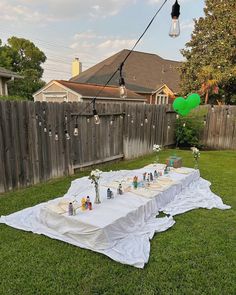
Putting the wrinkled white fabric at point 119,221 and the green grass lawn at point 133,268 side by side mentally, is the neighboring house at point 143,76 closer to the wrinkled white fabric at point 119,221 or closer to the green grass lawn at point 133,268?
the wrinkled white fabric at point 119,221

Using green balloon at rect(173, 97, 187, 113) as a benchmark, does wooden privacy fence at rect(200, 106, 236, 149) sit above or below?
below

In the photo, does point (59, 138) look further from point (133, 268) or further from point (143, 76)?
point (143, 76)

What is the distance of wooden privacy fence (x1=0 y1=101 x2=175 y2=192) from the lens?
16.7 feet

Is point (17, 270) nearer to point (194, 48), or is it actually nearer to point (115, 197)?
point (115, 197)

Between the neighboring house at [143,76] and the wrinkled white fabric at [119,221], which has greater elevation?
the neighboring house at [143,76]

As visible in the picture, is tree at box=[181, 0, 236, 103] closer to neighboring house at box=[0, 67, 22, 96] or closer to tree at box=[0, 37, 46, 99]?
neighboring house at box=[0, 67, 22, 96]

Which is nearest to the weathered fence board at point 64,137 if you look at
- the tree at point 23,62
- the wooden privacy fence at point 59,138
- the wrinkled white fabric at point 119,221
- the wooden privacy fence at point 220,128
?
the wooden privacy fence at point 59,138

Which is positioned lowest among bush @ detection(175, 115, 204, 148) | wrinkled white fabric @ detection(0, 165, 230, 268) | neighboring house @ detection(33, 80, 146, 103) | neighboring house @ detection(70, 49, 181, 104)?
wrinkled white fabric @ detection(0, 165, 230, 268)

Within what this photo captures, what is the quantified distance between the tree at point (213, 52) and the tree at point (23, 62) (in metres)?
16.5

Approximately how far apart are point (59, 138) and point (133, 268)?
3906 millimetres

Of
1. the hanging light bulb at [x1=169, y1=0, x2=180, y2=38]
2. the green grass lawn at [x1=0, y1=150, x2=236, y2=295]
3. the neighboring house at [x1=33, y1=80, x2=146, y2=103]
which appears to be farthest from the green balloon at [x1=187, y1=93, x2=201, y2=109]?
the neighboring house at [x1=33, y1=80, x2=146, y2=103]

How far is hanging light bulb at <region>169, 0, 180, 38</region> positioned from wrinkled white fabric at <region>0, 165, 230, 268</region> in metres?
2.36

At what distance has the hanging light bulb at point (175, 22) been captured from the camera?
2895mm

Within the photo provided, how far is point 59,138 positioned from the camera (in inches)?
240
